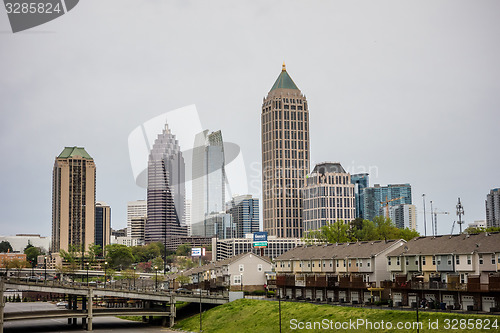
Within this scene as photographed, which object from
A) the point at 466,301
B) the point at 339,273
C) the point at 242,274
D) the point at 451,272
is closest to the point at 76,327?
the point at 242,274

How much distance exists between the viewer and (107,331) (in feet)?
343

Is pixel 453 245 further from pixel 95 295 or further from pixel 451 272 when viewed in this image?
pixel 95 295

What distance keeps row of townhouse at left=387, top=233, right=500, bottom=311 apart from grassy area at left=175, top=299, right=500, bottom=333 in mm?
8617

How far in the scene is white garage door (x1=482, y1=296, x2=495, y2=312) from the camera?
7384 cm

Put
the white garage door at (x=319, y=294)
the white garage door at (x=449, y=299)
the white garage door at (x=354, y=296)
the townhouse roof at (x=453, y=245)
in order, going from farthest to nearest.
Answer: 1. the white garage door at (x=319, y=294)
2. the white garage door at (x=354, y=296)
3. the townhouse roof at (x=453, y=245)
4. the white garage door at (x=449, y=299)

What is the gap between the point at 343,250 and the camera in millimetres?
112125

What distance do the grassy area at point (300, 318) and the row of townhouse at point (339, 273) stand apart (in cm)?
545

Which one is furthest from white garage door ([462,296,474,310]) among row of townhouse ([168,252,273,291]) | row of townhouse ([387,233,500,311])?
row of townhouse ([168,252,273,291])

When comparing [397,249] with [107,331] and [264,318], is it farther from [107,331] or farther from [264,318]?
[107,331]

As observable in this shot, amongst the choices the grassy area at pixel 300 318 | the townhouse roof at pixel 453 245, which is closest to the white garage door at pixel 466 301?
the townhouse roof at pixel 453 245

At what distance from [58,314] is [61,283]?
9734 mm

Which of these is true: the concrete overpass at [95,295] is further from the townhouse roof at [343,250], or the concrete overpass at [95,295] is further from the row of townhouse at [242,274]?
the townhouse roof at [343,250]

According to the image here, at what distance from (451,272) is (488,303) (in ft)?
40.9

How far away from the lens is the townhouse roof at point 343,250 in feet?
338
